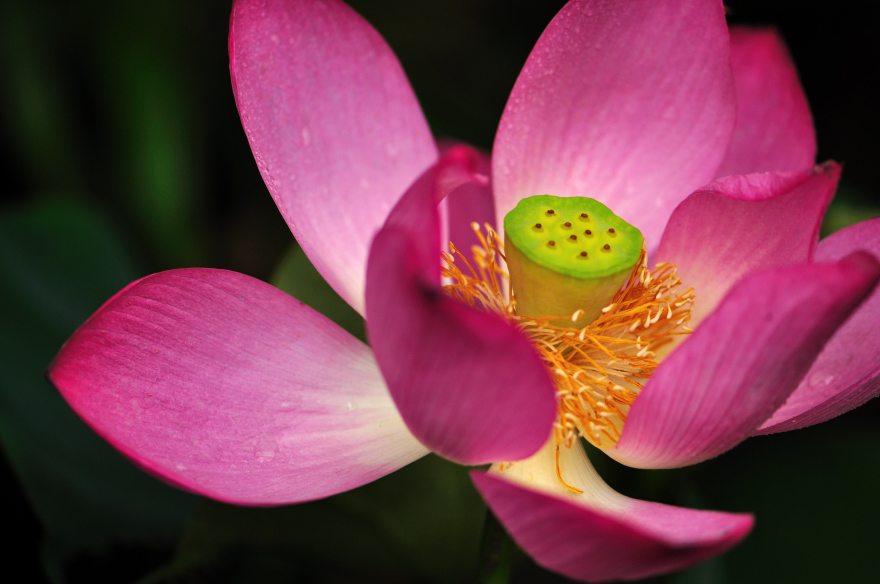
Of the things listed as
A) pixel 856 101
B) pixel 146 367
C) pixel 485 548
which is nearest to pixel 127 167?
pixel 146 367

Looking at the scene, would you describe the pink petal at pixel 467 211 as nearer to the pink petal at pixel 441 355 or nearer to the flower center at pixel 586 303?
the flower center at pixel 586 303

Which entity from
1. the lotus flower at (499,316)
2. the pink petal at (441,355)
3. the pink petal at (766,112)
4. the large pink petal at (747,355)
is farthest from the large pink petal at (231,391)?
the pink petal at (766,112)

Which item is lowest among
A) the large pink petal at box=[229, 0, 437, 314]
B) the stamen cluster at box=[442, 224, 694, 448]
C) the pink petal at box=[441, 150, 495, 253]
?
the stamen cluster at box=[442, 224, 694, 448]

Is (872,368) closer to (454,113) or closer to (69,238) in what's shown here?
(454,113)

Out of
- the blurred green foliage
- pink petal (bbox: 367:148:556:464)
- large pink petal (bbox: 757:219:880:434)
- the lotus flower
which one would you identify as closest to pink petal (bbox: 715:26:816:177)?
the lotus flower

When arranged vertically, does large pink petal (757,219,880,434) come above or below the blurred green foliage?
above

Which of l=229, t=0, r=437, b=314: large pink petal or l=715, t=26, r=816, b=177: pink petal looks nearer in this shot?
l=229, t=0, r=437, b=314: large pink petal

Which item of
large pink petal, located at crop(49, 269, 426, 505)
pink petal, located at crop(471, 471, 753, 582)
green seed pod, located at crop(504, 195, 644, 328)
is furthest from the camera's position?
green seed pod, located at crop(504, 195, 644, 328)

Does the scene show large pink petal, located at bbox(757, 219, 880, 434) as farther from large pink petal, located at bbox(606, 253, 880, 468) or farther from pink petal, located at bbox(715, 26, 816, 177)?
pink petal, located at bbox(715, 26, 816, 177)
